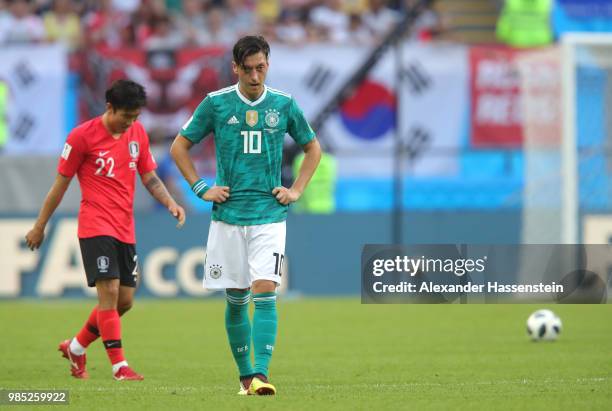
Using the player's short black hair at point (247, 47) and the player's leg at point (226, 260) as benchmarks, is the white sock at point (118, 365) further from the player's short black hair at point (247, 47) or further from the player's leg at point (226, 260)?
the player's short black hair at point (247, 47)

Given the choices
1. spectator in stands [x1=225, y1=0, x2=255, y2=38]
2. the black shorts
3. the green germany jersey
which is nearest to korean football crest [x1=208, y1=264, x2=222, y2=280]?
the green germany jersey

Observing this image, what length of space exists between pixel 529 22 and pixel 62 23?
8.21m

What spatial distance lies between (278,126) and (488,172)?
13204 mm

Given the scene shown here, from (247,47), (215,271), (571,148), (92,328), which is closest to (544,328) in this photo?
(571,148)

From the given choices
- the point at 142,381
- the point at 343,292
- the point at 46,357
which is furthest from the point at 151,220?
the point at 142,381

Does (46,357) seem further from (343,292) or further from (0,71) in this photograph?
(0,71)

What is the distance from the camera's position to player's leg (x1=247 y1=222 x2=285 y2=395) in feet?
26.0

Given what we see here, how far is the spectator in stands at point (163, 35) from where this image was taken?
2256 cm

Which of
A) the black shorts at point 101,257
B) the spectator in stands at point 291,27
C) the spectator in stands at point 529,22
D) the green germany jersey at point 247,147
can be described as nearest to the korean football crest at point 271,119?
the green germany jersey at point 247,147

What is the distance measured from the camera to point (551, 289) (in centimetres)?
831

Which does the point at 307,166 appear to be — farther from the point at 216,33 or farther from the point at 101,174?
the point at 216,33

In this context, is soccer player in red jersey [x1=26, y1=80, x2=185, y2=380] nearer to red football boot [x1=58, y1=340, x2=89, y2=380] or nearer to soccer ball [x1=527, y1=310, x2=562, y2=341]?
red football boot [x1=58, y1=340, x2=89, y2=380]

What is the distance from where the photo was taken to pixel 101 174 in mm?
9375

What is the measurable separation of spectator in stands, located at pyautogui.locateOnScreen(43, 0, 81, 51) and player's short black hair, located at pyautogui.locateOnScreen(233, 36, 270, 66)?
15353 millimetres
